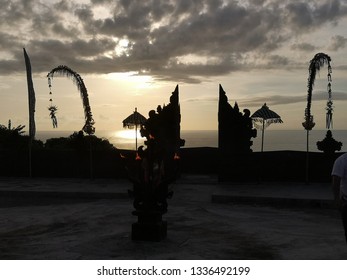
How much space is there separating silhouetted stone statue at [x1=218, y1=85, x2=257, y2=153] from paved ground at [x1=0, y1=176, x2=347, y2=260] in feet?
5.41

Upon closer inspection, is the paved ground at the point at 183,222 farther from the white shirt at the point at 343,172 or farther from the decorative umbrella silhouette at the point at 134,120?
the decorative umbrella silhouette at the point at 134,120

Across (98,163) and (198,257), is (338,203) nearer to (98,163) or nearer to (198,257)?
(198,257)

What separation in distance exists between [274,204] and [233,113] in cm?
517

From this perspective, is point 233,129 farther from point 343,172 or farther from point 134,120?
point 343,172

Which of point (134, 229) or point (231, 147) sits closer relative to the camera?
point (134, 229)

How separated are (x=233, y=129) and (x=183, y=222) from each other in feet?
26.2

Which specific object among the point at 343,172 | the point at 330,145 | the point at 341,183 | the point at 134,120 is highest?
the point at 134,120

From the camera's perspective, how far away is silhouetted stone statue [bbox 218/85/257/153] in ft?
58.4

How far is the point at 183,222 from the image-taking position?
10.5m

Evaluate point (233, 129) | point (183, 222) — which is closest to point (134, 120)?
point (233, 129)

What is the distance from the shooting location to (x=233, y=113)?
17.9 meters

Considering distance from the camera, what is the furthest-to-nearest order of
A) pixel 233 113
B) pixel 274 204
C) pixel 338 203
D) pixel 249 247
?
1. pixel 233 113
2. pixel 274 204
3. pixel 249 247
4. pixel 338 203

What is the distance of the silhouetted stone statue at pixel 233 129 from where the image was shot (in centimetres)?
1780
